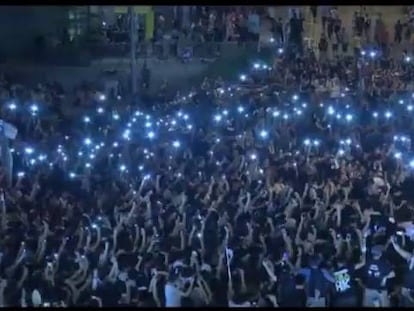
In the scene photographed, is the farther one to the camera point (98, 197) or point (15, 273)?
point (98, 197)

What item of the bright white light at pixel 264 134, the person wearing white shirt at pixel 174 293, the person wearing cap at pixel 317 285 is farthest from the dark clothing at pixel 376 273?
the bright white light at pixel 264 134

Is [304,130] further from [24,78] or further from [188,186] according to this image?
[24,78]

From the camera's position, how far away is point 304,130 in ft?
60.0

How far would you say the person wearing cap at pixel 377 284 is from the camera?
994cm

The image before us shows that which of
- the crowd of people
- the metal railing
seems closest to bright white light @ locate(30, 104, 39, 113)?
the crowd of people

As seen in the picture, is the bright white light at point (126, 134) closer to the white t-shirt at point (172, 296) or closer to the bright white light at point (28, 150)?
the bright white light at point (28, 150)

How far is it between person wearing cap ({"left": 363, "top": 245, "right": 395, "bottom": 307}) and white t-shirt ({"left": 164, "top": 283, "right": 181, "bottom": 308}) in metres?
2.00

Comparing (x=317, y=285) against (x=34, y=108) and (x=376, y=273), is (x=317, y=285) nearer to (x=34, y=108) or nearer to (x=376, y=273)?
(x=376, y=273)

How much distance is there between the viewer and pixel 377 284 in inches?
393

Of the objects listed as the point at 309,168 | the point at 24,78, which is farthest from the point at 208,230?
the point at 24,78

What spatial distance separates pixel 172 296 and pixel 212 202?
10.7 ft

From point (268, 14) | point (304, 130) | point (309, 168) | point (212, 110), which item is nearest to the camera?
point (309, 168)

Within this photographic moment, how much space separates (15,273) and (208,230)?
2573 mm

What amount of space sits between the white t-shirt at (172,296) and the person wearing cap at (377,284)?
6.55 ft
